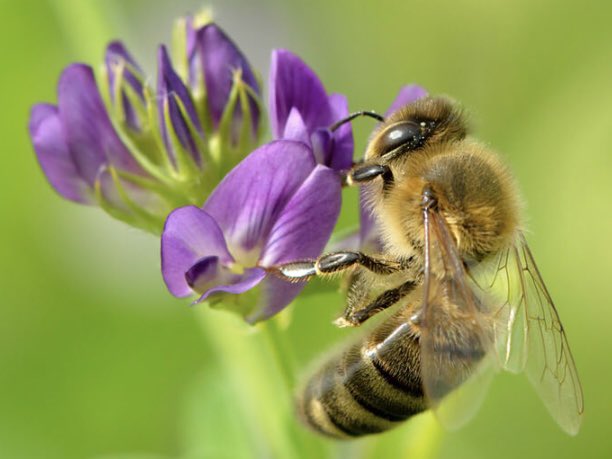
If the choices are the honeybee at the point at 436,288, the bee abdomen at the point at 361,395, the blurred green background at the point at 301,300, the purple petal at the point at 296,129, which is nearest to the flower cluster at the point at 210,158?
the purple petal at the point at 296,129

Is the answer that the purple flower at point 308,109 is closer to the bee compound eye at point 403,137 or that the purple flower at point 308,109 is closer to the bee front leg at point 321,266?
the bee compound eye at point 403,137

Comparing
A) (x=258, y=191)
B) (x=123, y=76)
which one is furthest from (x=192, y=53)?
(x=258, y=191)

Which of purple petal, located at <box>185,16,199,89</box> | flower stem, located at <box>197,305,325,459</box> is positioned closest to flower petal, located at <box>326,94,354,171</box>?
purple petal, located at <box>185,16,199,89</box>

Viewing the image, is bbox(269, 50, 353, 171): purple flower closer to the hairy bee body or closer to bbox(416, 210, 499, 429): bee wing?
the hairy bee body

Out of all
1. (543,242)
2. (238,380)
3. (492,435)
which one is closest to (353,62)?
(543,242)

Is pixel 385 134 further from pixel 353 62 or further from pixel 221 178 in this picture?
pixel 353 62

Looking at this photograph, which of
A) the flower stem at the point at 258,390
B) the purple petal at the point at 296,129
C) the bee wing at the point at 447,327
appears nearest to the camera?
the bee wing at the point at 447,327
